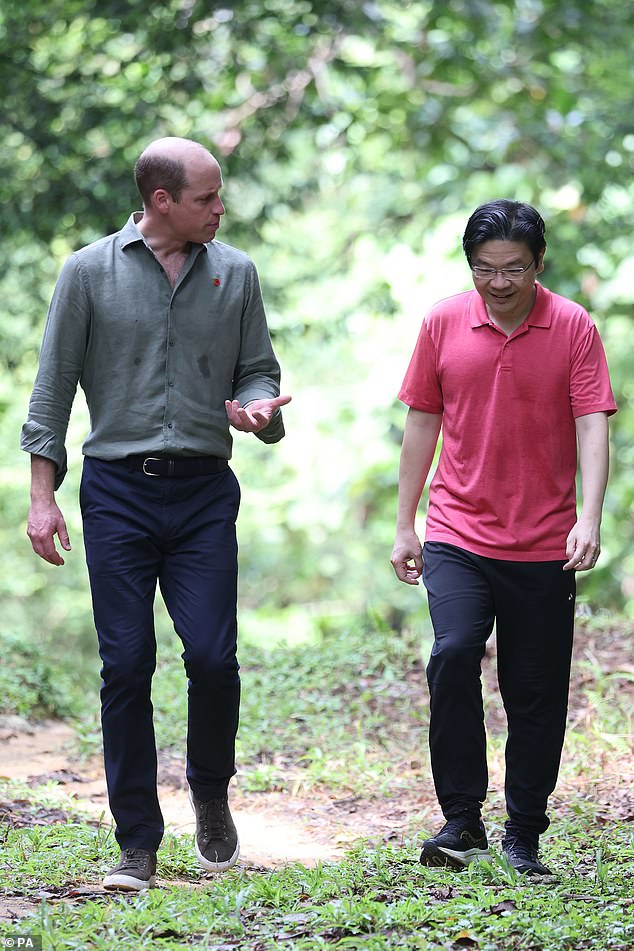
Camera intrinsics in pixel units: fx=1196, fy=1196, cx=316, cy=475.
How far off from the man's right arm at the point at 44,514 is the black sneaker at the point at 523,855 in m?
1.79

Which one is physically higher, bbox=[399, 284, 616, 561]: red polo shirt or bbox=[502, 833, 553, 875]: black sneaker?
bbox=[399, 284, 616, 561]: red polo shirt

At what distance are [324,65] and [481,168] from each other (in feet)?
6.20

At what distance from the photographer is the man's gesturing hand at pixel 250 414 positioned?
386cm

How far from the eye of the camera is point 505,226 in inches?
152

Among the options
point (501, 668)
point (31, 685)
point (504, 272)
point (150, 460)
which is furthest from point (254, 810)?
point (504, 272)

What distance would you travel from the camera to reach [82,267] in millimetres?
3951

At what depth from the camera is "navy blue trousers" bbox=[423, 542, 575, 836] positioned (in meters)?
3.89

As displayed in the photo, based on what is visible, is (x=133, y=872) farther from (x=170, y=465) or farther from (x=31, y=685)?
(x=31, y=685)

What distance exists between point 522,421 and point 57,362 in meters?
1.54

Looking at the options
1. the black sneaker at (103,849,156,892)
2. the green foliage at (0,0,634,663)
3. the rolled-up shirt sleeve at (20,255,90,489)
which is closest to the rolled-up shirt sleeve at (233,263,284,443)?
the rolled-up shirt sleeve at (20,255,90,489)

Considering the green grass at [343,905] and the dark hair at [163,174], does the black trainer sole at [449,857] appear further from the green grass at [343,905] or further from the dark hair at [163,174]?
the dark hair at [163,174]

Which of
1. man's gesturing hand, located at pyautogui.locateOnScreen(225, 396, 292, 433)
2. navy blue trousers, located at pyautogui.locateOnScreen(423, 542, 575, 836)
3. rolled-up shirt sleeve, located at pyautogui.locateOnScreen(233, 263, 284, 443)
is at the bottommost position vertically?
navy blue trousers, located at pyautogui.locateOnScreen(423, 542, 575, 836)

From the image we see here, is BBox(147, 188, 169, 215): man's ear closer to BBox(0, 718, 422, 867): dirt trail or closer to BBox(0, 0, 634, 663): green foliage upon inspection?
BBox(0, 718, 422, 867): dirt trail

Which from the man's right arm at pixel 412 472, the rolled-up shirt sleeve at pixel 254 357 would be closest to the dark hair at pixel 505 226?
the man's right arm at pixel 412 472
